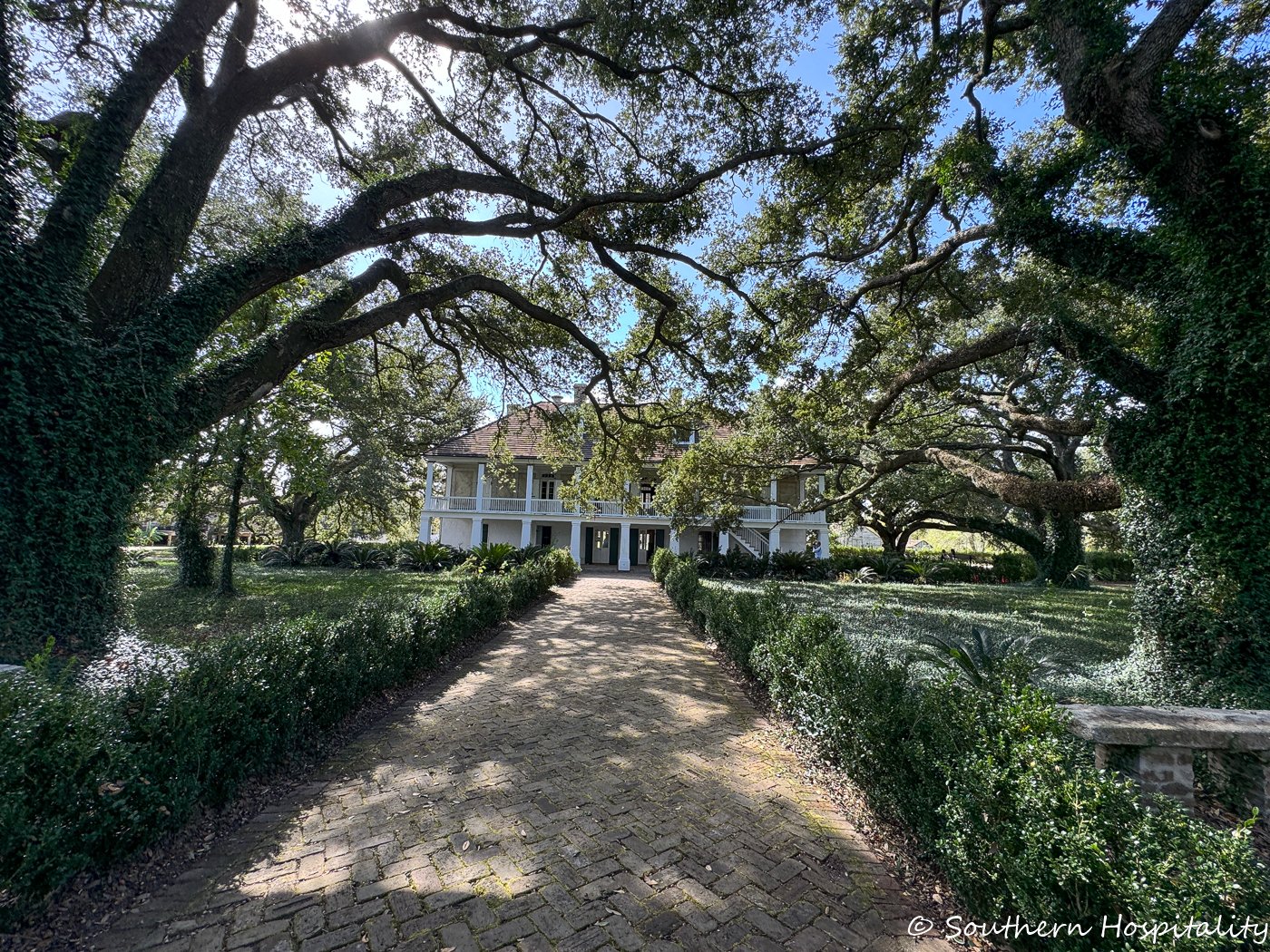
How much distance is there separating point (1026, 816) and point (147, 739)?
428cm

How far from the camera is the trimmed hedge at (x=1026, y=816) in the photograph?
157 centimetres

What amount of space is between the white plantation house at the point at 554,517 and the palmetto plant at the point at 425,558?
10.1 ft

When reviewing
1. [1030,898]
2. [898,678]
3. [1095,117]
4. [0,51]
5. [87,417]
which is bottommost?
[1030,898]

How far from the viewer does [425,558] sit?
19453mm

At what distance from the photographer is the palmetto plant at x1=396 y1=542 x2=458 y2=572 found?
1941 centimetres

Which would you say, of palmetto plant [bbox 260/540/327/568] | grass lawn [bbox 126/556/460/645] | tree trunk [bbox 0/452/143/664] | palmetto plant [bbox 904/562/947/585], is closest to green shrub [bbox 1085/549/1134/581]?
palmetto plant [bbox 904/562/947/585]

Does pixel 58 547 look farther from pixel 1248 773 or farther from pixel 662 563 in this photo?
pixel 662 563

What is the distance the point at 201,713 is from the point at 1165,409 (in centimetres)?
849

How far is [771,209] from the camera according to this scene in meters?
8.62

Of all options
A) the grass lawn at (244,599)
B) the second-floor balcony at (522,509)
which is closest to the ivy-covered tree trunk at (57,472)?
the grass lawn at (244,599)

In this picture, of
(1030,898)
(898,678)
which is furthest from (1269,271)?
(1030,898)

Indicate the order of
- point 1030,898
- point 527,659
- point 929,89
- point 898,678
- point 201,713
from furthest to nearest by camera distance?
point 527,659 < point 929,89 < point 898,678 < point 201,713 < point 1030,898

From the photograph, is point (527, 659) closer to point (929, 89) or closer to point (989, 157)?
point (989, 157)

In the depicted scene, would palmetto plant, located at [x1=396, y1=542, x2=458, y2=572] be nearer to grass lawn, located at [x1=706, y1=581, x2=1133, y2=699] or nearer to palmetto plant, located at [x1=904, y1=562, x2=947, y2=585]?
grass lawn, located at [x1=706, y1=581, x2=1133, y2=699]
